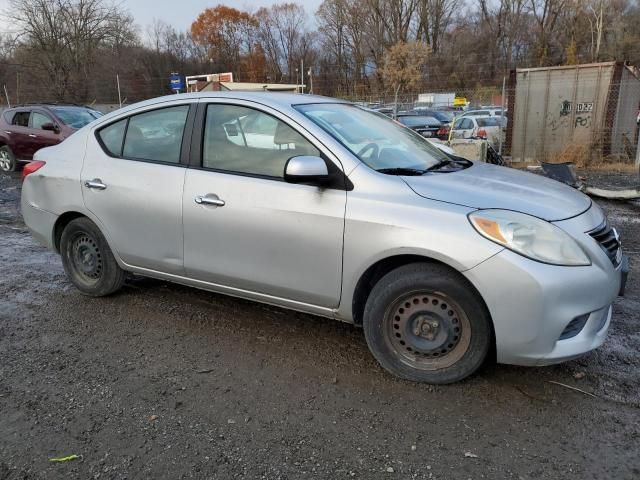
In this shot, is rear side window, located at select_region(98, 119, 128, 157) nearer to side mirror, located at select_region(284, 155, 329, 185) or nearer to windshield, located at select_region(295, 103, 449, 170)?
windshield, located at select_region(295, 103, 449, 170)

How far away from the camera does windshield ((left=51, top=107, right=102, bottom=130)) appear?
39.3ft

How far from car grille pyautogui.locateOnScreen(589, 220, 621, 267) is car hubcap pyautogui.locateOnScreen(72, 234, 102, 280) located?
12.0 feet

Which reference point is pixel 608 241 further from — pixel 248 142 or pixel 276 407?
pixel 248 142

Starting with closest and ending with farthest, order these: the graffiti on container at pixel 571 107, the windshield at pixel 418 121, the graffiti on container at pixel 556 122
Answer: the graffiti on container at pixel 571 107, the graffiti on container at pixel 556 122, the windshield at pixel 418 121

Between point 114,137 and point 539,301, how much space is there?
332cm

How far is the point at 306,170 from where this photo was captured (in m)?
3.02

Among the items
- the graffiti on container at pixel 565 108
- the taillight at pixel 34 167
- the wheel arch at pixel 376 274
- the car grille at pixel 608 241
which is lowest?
the wheel arch at pixel 376 274

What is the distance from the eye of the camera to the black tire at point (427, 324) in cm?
284

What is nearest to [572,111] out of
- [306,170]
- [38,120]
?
[306,170]

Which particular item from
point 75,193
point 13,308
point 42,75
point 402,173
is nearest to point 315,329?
point 402,173

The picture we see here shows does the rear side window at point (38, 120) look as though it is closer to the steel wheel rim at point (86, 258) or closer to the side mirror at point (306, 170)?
the steel wheel rim at point (86, 258)

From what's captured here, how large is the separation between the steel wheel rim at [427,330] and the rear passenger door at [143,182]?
166 cm

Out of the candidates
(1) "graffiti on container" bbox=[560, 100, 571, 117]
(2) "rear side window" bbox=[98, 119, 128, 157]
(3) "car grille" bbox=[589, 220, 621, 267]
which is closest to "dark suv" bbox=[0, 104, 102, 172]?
(2) "rear side window" bbox=[98, 119, 128, 157]

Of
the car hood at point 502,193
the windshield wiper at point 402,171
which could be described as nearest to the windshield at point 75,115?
the windshield wiper at point 402,171
